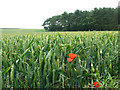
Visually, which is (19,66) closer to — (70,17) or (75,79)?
(75,79)

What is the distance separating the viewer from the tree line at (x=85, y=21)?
872 inches

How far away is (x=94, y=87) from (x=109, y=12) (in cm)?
2421

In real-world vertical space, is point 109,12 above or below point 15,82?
above

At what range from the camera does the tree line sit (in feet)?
72.6

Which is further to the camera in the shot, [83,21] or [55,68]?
[83,21]

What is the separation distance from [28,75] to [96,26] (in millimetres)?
22805

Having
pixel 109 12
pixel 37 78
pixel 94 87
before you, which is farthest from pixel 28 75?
pixel 109 12

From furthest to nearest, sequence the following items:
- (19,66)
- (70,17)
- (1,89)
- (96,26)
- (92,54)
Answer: (70,17)
(96,26)
(92,54)
(19,66)
(1,89)

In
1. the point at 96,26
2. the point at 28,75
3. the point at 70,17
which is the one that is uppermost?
the point at 70,17

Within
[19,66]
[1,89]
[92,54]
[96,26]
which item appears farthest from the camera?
[96,26]

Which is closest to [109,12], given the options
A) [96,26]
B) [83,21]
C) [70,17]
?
[96,26]

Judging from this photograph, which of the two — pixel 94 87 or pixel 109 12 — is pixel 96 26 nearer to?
pixel 109 12

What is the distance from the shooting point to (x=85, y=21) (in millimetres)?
22938

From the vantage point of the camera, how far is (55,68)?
0.79 m
